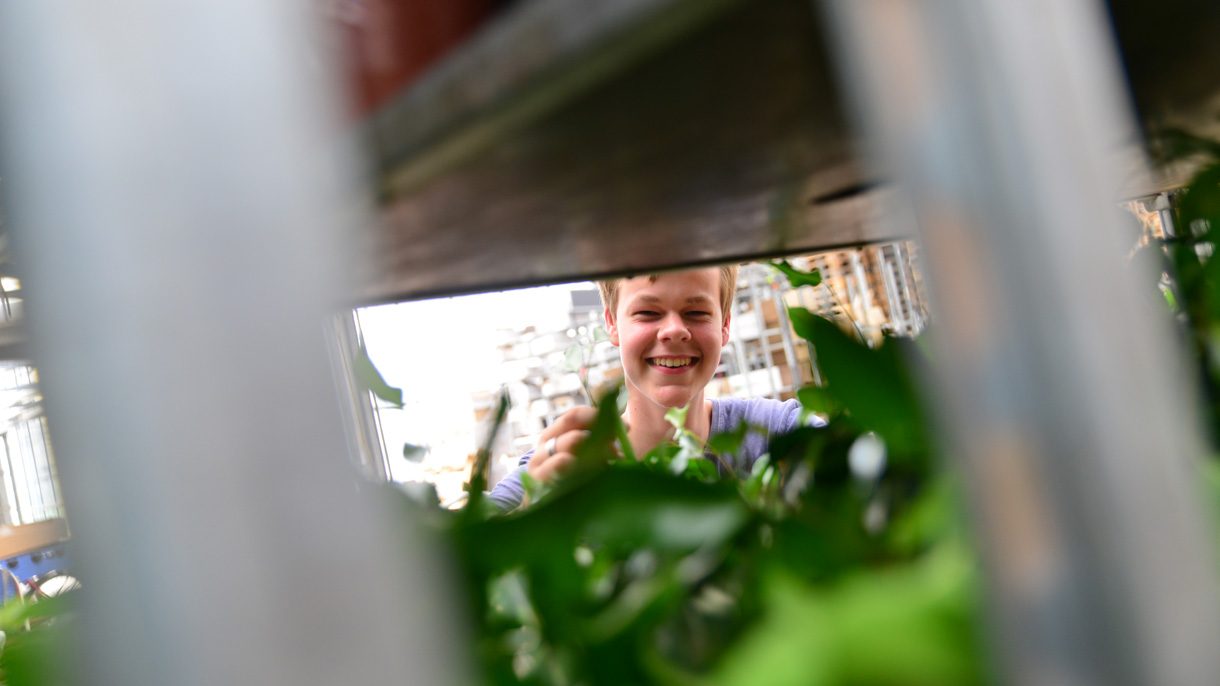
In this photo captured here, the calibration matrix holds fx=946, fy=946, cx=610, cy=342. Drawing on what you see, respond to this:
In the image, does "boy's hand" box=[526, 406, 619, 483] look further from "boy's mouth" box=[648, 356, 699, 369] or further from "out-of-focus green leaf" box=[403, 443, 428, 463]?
"boy's mouth" box=[648, 356, 699, 369]

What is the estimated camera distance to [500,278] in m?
0.53

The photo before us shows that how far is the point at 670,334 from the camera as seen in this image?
141 centimetres

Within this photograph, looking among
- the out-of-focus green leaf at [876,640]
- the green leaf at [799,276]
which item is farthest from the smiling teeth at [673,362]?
the out-of-focus green leaf at [876,640]

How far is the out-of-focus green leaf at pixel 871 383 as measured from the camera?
13.4 inches

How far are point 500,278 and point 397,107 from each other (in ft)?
0.99

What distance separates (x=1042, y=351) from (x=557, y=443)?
55 cm

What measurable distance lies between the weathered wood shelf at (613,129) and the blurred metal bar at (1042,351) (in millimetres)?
49

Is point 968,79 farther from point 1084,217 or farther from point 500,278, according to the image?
point 500,278

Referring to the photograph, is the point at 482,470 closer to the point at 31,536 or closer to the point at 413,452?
the point at 413,452

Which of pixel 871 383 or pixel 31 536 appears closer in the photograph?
pixel 871 383

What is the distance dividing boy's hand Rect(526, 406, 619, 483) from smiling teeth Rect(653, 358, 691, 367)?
678 mm

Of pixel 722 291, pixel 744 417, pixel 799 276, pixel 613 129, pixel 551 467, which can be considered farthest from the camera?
pixel 722 291

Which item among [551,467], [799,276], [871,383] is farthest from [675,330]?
[871,383]

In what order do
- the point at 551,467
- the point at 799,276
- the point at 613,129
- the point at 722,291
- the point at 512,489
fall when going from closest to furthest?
the point at 613,129
the point at 551,467
the point at 799,276
the point at 512,489
the point at 722,291
